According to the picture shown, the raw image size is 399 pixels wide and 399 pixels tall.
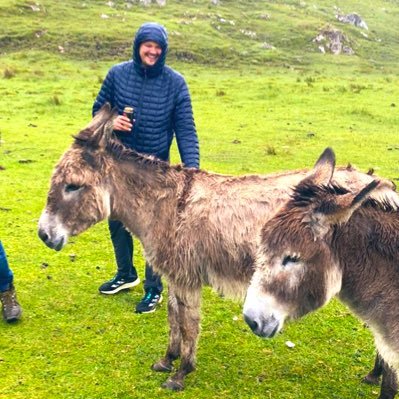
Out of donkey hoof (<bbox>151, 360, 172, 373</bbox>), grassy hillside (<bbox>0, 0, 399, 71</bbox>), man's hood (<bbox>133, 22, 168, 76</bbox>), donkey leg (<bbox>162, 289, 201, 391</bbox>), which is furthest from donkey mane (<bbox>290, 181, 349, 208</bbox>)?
grassy hillside (<bbox>0, 0, 399, 71</bbox>)

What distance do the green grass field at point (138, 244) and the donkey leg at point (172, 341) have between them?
106 millimetres

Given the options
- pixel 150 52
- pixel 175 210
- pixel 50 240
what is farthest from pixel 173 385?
pixel 150 52

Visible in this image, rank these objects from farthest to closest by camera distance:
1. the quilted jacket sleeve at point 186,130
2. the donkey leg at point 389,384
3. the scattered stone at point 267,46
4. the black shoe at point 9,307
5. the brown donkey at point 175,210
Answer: the scattered stone at point 267,46
the black shoe at point 9,307
the quilted jacket sleeve at point 186,130
the brown donkey at point 175,210
the donkey leg at point 389,384

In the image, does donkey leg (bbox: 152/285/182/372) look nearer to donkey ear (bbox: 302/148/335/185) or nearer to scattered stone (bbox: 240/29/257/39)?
donkey ear (bbox: 302/148/335/185)

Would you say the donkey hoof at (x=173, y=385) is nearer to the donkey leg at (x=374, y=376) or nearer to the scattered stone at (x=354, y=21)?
the donkey leg at (x=374, y=376)

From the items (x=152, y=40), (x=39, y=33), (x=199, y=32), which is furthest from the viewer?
(x=199, y=32)

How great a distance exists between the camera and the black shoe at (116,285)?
7027 mm

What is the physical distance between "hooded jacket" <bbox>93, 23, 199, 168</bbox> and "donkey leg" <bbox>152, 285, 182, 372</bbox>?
157 cm

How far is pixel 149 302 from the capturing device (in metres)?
6.69

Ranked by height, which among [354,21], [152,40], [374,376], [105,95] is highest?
[354,21]

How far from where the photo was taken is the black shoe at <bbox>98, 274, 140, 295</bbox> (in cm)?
703

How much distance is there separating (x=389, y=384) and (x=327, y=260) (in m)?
2.00

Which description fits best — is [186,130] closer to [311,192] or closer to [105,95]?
[105,95]

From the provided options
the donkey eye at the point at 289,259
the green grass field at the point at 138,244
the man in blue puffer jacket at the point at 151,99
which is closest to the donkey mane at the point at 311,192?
the donkey eye at the point at 289,259
